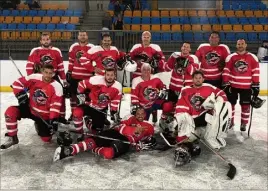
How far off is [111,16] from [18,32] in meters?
4.52

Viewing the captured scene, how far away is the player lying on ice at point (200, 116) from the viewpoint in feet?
12.1

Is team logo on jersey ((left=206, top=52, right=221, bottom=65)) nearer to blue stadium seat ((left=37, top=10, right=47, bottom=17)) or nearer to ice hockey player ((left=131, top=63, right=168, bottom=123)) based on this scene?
ice hockey player ((left=131, top=63, right=168, bottom=123))

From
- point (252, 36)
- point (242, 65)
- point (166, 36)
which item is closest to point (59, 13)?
point (166, 36)

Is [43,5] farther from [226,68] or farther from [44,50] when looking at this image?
[226,68]

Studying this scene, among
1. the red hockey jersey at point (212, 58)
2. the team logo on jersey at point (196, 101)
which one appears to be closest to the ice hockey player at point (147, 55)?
the red hockey jersey at point (212, 58)

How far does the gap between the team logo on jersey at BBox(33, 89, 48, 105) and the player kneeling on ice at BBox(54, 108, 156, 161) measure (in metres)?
0.65

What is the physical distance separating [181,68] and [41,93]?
66.9 inches

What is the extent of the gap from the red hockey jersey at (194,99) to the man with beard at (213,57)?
602 millimetres

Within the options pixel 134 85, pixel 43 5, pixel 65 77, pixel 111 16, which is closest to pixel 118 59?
pixel 134 85

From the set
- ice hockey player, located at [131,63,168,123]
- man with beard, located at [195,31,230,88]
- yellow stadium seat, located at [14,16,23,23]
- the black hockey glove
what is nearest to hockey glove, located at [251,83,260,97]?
man with beard, located at [195,31,230,88]

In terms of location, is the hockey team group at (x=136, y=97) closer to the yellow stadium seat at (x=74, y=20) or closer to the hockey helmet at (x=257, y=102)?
the hockey helmet at (x=257, y=102)

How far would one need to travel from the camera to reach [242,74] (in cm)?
425

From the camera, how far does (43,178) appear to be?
3.25 meters

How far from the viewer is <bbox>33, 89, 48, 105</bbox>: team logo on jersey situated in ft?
12.8
